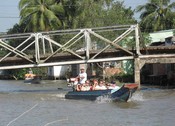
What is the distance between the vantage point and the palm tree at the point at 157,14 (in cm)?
5947

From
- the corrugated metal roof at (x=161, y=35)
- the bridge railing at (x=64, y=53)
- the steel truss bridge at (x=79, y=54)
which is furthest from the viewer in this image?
the corrugated metal roof at (x=161, y=35)

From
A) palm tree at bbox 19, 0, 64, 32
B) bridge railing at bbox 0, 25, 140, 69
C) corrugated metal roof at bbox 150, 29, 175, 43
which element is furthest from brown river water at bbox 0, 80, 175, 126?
palm tree at bbox 19, 0, 64, 32

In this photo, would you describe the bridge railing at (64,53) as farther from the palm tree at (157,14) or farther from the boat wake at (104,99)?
the palm tree at (157,14)

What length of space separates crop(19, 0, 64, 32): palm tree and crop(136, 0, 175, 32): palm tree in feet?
34.7

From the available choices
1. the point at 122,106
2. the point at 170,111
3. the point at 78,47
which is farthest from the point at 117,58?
the point at 78,47

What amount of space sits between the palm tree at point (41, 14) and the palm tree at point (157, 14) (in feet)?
34.7

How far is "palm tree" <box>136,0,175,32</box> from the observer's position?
59.5 m

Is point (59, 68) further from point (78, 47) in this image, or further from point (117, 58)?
point (117, 58)

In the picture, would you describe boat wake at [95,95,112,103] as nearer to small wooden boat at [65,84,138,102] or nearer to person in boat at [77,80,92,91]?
small wooden boat at [65,84,138,102]

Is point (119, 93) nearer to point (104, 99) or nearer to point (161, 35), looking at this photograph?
point (104, 99)

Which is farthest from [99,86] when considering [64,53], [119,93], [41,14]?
[41,14]

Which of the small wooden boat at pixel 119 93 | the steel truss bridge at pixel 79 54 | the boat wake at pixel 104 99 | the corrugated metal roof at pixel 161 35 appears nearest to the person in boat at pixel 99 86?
the small wooden boat at pixel 119 93

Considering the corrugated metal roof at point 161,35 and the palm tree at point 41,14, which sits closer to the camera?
the corrugated metal roof at point 161,35

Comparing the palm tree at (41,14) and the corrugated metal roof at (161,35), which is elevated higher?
the palm tree at (41,14)
